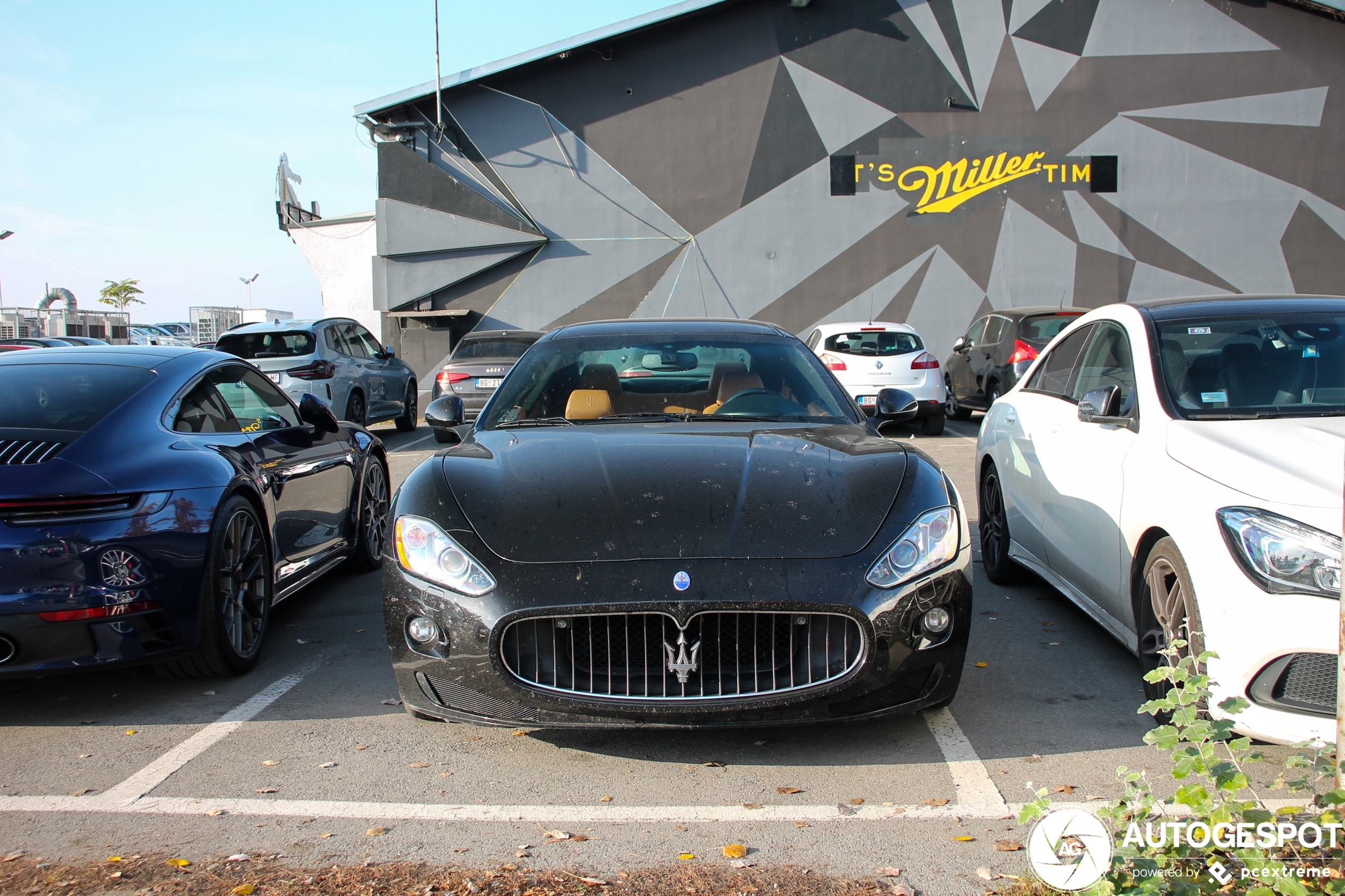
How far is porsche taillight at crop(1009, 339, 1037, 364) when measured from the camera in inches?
500

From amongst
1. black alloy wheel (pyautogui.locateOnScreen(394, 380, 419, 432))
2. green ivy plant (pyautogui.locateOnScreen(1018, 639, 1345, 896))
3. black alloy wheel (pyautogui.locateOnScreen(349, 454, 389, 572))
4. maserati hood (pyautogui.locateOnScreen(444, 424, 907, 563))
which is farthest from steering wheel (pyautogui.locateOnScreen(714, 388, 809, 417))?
black alloy wheel (pyautogui.locateOnScreen(394, 380, 419, 432))

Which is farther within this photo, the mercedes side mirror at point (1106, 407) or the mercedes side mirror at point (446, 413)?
the mercedes side mirror at point (446, 413)

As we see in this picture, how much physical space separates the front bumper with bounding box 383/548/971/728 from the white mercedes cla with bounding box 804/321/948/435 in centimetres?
962

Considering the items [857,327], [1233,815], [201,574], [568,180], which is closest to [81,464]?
[201,574]

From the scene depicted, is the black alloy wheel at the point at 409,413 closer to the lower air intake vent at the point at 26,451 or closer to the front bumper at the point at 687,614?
the lower air intake vent at the point at 26,451

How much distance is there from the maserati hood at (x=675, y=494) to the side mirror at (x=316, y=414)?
163cm

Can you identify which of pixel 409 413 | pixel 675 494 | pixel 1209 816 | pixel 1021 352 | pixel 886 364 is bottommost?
pixel 1209 816

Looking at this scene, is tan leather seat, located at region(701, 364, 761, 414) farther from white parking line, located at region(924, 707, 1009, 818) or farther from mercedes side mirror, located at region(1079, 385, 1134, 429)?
white parking line, located at region(924, 707, 1009, 818)

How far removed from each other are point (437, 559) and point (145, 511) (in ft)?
4.13

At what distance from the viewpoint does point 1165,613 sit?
365 centimetres

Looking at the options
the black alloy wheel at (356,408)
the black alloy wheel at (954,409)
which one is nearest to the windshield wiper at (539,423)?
the black alloy wheel at (356,408)

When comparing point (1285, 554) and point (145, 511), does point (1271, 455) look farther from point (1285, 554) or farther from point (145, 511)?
point (145, 511)

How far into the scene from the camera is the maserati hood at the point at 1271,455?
316 cm

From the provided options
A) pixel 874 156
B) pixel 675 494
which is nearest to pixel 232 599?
pixel 675 494
